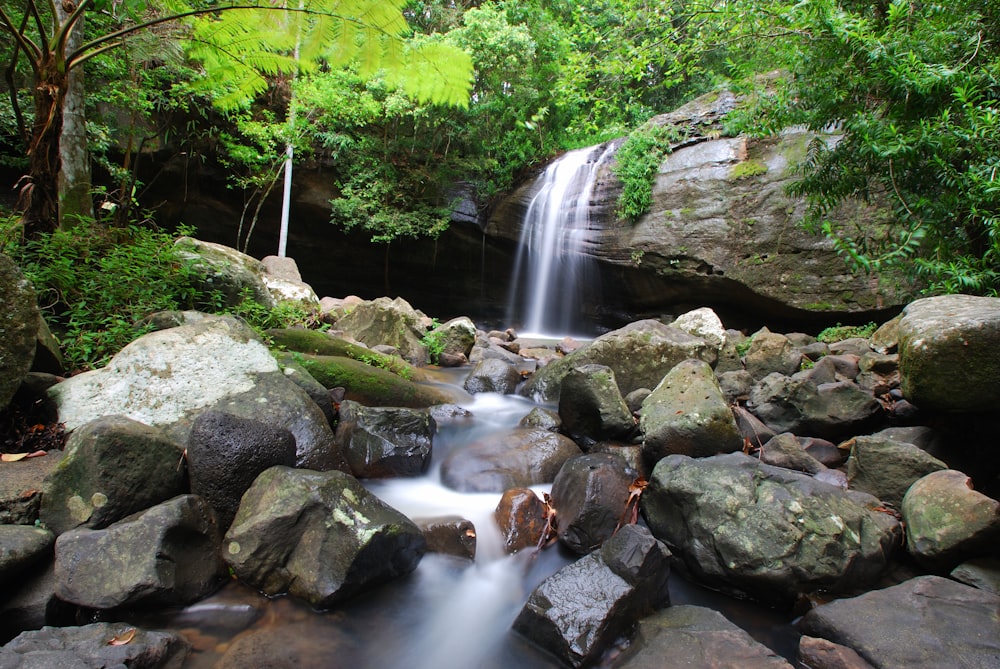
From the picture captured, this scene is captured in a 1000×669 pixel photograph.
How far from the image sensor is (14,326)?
2.81 meters

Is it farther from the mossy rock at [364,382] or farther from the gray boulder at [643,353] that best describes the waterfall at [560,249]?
the mossy rock at [364,382]

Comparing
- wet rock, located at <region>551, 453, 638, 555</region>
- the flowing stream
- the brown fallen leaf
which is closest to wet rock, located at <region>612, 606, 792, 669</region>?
the flowing stream

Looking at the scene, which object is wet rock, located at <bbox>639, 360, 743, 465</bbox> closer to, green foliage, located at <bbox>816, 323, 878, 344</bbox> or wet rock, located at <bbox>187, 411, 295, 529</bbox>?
wet rock, located at <bbox>187, 411, 295, 529</bbox>

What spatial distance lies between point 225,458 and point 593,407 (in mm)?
2996

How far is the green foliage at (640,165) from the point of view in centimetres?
1169

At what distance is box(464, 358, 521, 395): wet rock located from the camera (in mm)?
6832

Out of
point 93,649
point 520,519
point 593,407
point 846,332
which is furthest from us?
point 846,332

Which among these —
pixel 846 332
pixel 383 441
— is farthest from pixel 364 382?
pixel 846 332

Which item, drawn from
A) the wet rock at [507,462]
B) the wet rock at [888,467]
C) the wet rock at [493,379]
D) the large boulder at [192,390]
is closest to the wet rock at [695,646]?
the wet rock at [507,462]

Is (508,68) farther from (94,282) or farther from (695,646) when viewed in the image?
(695,646)

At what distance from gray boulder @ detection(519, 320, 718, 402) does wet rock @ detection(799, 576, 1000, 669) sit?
3.40 m

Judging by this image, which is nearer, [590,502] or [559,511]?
[590,502]

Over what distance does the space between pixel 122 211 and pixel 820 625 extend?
6.80 metres

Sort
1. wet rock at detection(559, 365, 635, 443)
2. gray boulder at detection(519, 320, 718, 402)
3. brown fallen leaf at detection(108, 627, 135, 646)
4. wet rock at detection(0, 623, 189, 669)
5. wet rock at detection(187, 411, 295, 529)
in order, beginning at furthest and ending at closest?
gray boulder at detection(519, 320, 718, 402)
wet rock at detection(559, 365, 635, 443)
wet rock at detection(187, 411, 295, 529)
brown fallen leaf at detection(108, 627, 135, 646)
wet rock at detection(0, 623, 189, 669)
